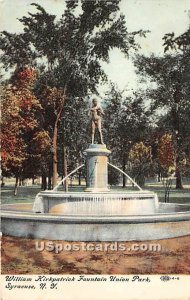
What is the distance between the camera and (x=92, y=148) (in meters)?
16.0

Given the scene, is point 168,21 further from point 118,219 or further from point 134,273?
point 134,273

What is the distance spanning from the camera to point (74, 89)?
24.5 m

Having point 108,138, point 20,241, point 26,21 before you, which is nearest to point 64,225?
point 20,241

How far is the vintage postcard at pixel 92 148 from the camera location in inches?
400

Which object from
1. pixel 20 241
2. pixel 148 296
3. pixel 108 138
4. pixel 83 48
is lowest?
pixel 148 296

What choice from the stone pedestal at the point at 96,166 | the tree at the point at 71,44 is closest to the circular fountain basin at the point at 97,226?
the stone pedestal at the point at 96,166

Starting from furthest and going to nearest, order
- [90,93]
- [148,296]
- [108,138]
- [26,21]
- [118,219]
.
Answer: [108,138], [90,93], [26,21], [118,219], [148,296]

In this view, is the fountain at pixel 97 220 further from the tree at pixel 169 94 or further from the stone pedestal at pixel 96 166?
the tree at pixel 169 94

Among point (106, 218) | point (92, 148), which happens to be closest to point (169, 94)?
point (92, 148)

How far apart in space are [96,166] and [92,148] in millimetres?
611

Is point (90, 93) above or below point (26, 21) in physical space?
below

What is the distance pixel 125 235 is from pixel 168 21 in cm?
601

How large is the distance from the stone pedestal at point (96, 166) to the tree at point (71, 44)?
667cm

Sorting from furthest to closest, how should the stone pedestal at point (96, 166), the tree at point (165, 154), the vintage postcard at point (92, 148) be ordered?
the tree at point (165, 154) < the stone pedestal at point (96, 166) < the vintage postcard at point (92, 148)
